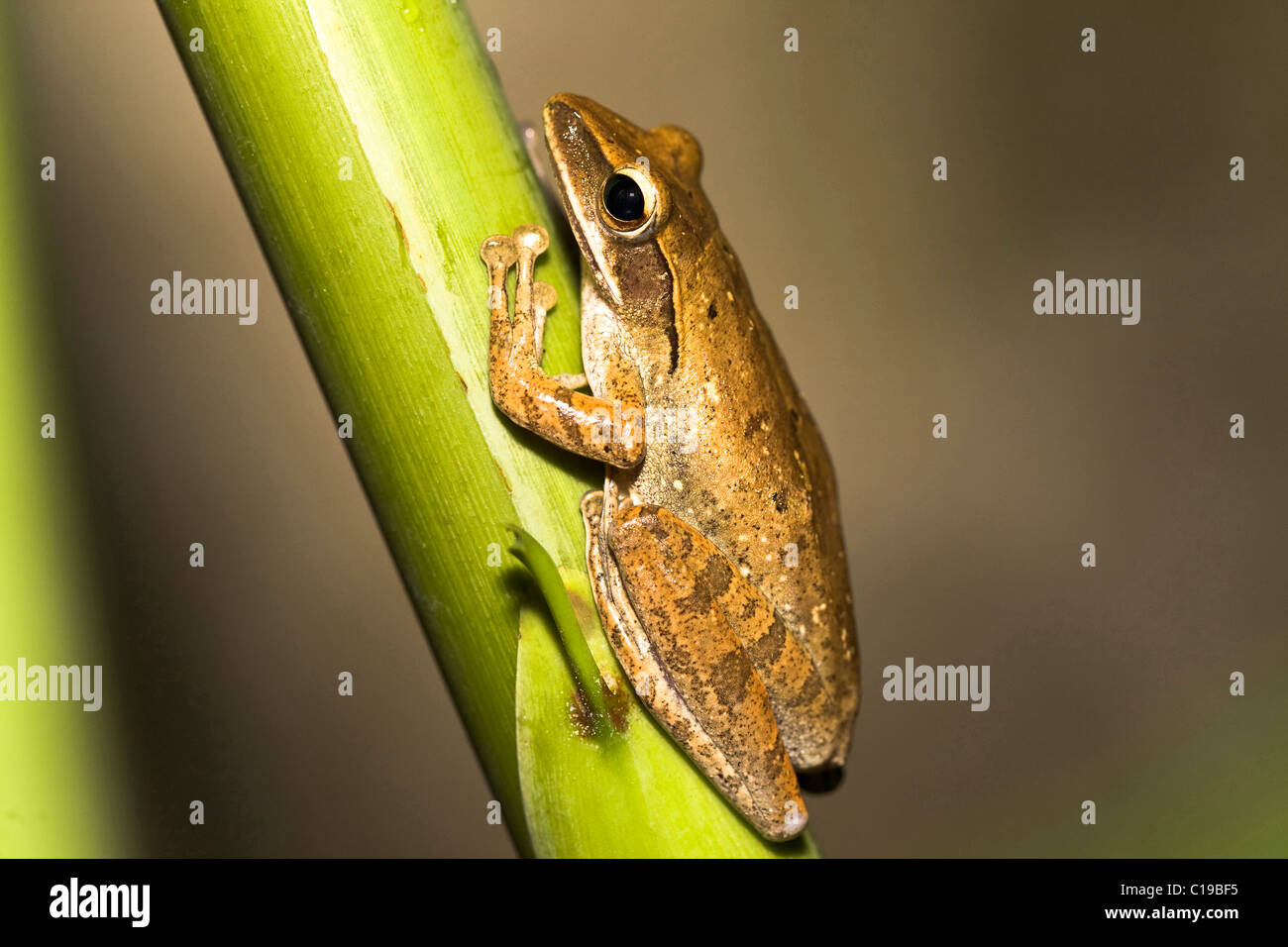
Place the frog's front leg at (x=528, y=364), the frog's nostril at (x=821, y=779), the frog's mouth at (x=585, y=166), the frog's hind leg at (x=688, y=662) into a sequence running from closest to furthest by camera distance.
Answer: the frog's front leg at (x=528, y=364), the frog's hind leg at (x=688, y=662), the frog's mouth at (x=585, y=166), the frog's nostril at (x=821, y=779)

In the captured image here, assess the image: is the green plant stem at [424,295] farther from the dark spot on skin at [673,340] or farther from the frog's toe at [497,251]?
the dark spot on skin at [673,340]

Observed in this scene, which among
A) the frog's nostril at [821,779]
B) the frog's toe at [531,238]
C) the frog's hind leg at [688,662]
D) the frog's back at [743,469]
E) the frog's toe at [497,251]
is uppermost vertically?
the frog's toe at [531,238]

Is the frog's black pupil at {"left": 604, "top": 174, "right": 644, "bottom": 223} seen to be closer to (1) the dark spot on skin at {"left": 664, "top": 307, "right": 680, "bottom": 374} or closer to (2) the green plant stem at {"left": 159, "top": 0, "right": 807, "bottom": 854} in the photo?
(1) the dark spot on skin at {"left": 664, "top": 307, "right": 680, "bottom": 374}

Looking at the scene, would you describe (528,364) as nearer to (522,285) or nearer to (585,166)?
(522,285)

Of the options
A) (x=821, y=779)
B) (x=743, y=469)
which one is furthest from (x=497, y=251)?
(x=821, y=779)

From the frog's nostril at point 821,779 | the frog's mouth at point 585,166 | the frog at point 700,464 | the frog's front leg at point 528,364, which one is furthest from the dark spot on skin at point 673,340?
the frog's nostril at point 821,779

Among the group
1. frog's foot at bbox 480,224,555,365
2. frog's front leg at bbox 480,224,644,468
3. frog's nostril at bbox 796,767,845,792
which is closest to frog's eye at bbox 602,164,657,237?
frog's front leg at bbox 480,224,644,468

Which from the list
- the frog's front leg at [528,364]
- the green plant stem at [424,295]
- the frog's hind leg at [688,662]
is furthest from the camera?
the frog's hind leg at [688,662]
